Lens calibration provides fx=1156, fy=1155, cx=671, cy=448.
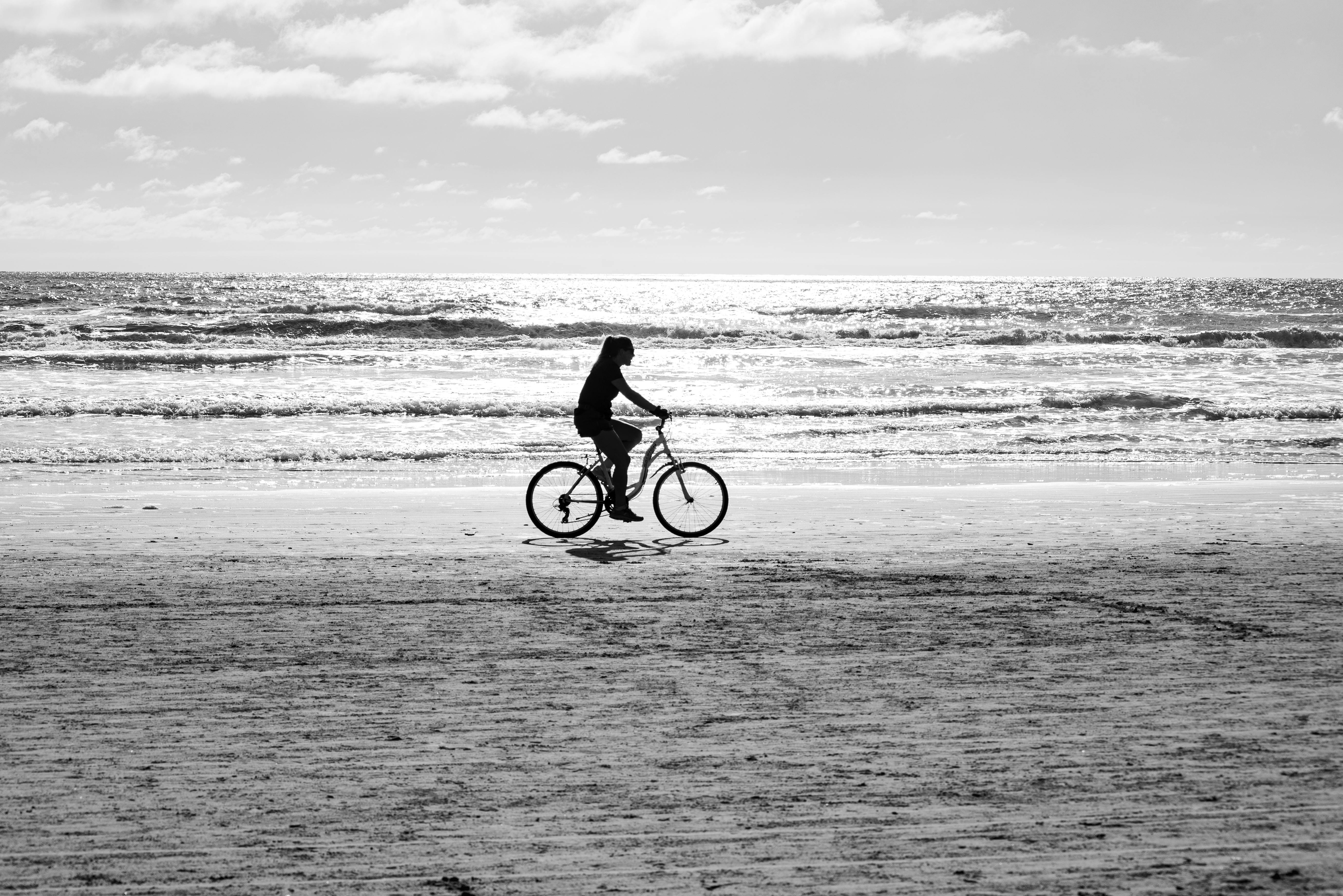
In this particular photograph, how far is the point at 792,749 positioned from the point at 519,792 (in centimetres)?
114

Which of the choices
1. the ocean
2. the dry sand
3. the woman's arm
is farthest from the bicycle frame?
the ocean

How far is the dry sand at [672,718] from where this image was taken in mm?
3660

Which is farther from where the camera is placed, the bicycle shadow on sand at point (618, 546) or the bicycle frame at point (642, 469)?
the bicycle frame at point (642, 469)

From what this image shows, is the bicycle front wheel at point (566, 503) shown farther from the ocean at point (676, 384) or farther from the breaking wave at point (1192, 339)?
the breaking wave at point (1192, 339)

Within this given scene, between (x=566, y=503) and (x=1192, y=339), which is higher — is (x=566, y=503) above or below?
below

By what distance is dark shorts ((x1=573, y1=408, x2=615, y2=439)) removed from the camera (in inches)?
406

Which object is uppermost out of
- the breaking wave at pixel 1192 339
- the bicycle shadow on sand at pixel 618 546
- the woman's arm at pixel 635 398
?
the breaking wave at pixel 1192 339

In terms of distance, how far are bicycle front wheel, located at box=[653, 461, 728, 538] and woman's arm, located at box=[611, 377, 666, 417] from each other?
0.78m

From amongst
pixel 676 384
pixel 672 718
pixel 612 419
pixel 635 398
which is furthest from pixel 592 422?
pixel 676 384

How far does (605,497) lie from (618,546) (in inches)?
29.2

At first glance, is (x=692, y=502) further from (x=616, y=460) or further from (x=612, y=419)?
(x=612, y=419)

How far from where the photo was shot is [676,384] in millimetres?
30750

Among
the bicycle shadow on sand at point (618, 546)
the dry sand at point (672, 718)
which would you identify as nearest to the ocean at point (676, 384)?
the bicycle shadow on sand at point (618, 546)

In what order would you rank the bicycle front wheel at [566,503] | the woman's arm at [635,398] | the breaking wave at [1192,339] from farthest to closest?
the breaking wave at [1192,339], the bicycle front wheel at [566,503], the woman's arm at [635,398]
